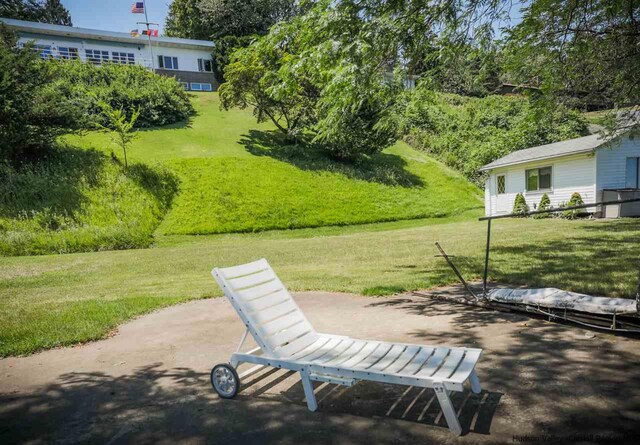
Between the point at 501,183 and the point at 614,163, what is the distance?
6.89m

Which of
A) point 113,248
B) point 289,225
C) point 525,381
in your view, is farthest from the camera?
point 289,225

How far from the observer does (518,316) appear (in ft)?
20.0

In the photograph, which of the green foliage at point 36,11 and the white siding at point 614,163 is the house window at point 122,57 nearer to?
the green foliage at point 36,11

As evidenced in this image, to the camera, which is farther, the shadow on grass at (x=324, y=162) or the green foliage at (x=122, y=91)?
the shadow on grass at (x=324, y=162)

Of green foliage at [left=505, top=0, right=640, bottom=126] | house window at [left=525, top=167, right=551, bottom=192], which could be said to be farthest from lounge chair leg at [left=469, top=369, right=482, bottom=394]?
house window at [left=525, top=167, right=551, bottom=192]

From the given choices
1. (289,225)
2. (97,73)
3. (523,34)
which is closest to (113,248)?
(289,225)

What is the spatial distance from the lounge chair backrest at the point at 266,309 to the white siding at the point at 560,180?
22.1 m

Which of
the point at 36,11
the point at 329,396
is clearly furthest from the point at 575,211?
the point at 36,11

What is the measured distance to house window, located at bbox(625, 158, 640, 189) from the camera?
22.5 metres

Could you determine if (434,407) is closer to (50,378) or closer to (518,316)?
(518,316)

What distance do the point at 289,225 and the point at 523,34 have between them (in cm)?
1536

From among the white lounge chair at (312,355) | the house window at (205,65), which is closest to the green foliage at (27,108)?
the white lounge chair at (312,355)

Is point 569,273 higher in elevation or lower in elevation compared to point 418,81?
lower

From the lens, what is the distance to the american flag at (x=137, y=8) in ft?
137
